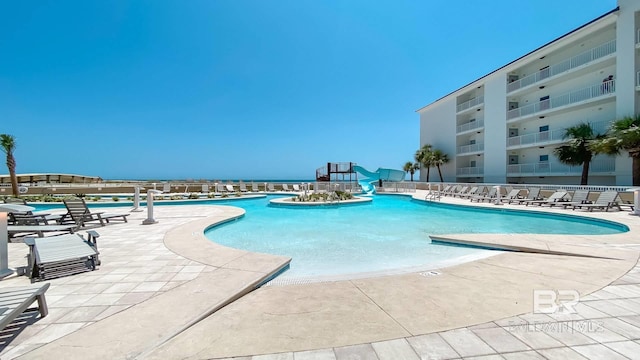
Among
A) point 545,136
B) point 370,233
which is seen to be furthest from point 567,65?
point 370,233

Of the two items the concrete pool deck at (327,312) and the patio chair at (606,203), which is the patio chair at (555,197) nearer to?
the patio chair at (606,203)

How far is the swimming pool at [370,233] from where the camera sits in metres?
5.47

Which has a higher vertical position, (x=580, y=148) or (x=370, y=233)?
(x=580, y=148)

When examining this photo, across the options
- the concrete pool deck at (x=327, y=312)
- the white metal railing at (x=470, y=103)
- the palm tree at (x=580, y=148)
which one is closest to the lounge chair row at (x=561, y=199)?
the palm tree at (x=580, y=148)

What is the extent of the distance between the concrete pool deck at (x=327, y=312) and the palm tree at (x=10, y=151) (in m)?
21.1

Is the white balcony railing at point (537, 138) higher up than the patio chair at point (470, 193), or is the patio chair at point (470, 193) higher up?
the white balcony railing at point (537, 138)

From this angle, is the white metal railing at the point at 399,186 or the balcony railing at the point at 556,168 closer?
the balcony railing at the point at 556,168

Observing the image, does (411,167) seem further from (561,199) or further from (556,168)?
(561,199)

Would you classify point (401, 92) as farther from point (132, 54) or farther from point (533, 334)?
point (533, 334)

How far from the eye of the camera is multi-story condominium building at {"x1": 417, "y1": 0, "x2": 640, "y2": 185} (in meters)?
16.0

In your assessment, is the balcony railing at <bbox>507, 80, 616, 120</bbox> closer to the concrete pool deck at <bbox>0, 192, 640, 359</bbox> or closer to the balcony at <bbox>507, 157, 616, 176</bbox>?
the balcony at <bbox>507, 157, 616, 176</bbox>

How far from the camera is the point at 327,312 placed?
2727 millimetres

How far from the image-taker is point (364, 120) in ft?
124

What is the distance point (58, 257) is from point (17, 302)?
1.90 m
